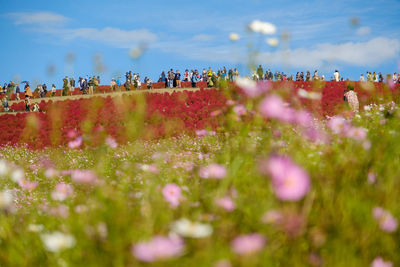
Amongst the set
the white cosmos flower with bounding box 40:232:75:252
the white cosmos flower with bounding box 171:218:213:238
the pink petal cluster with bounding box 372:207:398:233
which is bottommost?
the pink petal cluster with bounding box 372:207:398:233

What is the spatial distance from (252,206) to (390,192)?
0.82 metres

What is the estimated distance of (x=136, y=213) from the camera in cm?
189

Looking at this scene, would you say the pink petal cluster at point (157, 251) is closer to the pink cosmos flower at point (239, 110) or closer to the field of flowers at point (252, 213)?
the field of flowers at point (252, 213)

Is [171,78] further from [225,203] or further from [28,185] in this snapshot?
[225,203]

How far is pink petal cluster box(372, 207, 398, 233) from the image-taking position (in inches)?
64.2

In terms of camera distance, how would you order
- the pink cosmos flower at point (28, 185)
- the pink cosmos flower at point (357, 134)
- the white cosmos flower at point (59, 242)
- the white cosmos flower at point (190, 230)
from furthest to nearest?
the pink cosmos flower at point (28, 185) < the pink cosmos flower at point (357, 134) < the white cosmos flower at point (59, 242) < the white cosmos flower at point (190, 230)

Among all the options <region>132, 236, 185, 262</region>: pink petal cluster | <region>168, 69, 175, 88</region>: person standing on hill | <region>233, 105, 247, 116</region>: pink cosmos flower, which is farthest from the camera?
<region>168, 69, 175, 88</region>: person standing on hill

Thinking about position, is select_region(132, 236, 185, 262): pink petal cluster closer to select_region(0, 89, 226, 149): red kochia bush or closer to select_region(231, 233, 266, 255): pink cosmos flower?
select_region(231, 233, 266, 255): pink cosmos flower

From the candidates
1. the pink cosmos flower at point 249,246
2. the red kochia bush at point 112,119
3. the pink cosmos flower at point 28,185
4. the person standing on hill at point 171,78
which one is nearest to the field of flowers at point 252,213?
the pink cosmos flower at point 249,246

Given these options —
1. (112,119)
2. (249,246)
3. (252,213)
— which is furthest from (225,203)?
(112,119)

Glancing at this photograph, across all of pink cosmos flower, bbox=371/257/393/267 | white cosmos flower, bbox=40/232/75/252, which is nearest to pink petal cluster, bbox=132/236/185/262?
white cosmos flower, bbox=40/232/75/252

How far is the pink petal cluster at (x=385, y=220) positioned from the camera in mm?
1630

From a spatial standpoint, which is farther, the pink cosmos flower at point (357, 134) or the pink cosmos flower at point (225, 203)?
the pink cosmos flower at point (357, 134)

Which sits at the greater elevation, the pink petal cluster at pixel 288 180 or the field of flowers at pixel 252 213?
the pink petal cluster at pixel 288 180
